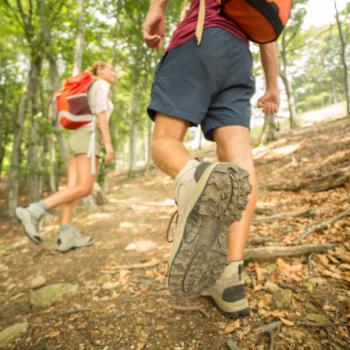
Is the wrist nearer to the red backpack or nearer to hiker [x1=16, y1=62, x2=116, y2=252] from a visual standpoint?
hiker [x1=16, y1=62, x2=116, y2=252]

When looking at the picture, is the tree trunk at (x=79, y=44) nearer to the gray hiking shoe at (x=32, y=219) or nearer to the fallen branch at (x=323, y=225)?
the gray hiking shoe at (x=32, y=219)

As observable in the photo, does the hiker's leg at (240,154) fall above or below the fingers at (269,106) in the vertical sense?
below

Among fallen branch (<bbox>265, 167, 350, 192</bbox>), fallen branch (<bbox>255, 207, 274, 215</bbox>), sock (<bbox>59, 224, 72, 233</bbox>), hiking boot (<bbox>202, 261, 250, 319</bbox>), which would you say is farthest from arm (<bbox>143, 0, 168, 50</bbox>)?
fallen branch (<bbox>265, 167, 350, 192</bbox>)

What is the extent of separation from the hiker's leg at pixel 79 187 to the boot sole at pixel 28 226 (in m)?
0.29

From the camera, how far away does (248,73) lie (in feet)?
5.04

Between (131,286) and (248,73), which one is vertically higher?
(248,73)

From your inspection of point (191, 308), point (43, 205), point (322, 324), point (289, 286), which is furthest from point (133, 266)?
point (322, 324)

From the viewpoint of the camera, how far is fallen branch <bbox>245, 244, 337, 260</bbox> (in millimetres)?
1977

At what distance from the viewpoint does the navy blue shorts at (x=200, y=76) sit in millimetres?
1379

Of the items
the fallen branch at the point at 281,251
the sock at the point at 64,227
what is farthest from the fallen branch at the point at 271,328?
the sock at the point at 64,227

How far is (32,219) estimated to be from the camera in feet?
8.93

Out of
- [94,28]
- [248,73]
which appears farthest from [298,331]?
[94,28]

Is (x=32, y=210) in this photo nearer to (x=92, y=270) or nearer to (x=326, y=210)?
(x=92, y=270)

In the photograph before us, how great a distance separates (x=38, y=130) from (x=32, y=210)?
19.5 feet
